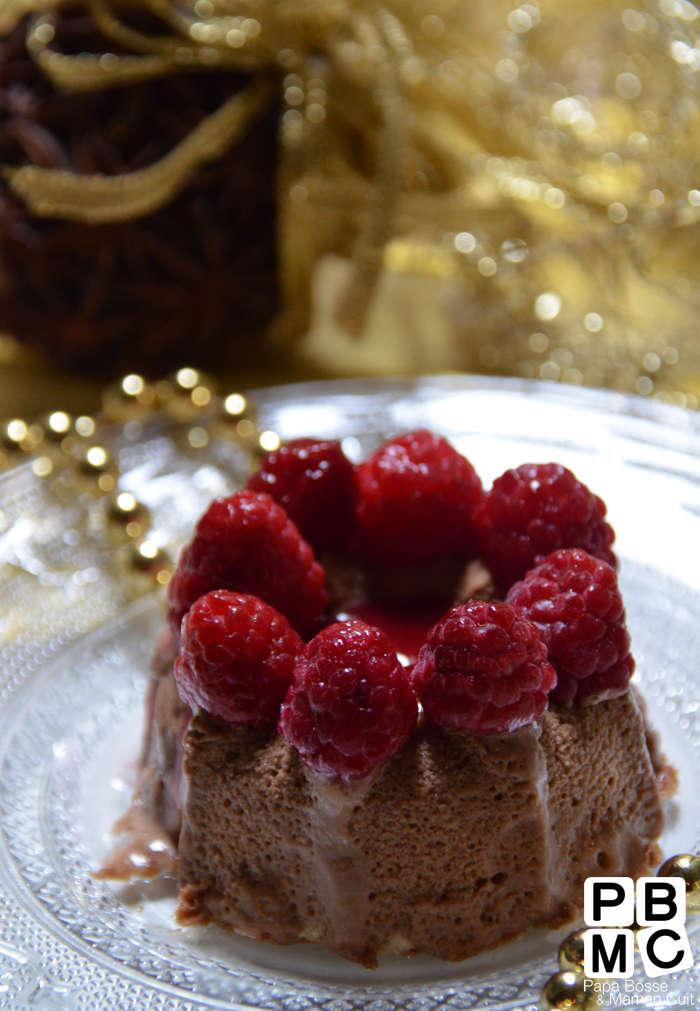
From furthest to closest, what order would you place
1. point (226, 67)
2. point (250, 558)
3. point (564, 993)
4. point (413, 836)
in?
point (226, 67)
point (250, 558)
point (413, 836)
point (564, 993)

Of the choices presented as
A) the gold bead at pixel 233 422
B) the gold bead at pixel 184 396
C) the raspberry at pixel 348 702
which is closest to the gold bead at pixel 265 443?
the gold bead at pixel 233 422

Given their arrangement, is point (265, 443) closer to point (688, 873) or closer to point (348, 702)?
point (348, 702)

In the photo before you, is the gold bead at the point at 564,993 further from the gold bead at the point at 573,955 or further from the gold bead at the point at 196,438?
the gold bead at the point at 196,438

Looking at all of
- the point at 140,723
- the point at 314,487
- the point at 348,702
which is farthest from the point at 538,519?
the point at 140,723

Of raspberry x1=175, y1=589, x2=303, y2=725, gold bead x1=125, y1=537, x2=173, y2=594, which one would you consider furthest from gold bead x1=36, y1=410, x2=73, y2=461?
raspberry x1=175, y1=589, x2=303, y2=725

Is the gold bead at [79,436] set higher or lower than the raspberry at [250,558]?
lower

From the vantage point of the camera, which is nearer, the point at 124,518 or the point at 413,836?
the point at 413,836
